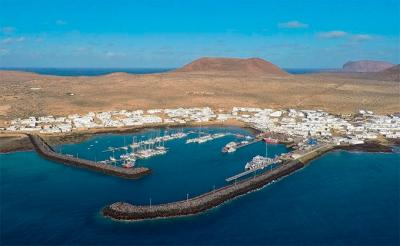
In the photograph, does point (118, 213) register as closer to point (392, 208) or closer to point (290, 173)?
point (290, 173)

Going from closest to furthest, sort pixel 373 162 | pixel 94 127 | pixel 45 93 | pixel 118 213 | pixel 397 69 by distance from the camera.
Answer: pixel 118 213, pixel 373 162, pixel 94 127, pixel 45 93, pixel 397 69

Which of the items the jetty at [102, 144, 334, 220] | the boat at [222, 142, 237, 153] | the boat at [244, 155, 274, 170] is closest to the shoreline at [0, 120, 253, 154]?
the boat at [222, 142, 237, 153]

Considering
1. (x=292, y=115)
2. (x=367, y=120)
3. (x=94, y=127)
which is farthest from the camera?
(x=292, y=115)

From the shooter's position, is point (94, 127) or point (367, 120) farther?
point (367, 120)

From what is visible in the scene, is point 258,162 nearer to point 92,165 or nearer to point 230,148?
point 230,148

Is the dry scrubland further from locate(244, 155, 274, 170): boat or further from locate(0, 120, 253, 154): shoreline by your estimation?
locate(244, 155, 274, 170): boat

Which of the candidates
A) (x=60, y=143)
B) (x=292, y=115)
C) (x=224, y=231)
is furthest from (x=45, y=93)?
(x=224, y=231)

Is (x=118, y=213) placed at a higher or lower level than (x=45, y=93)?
lower
